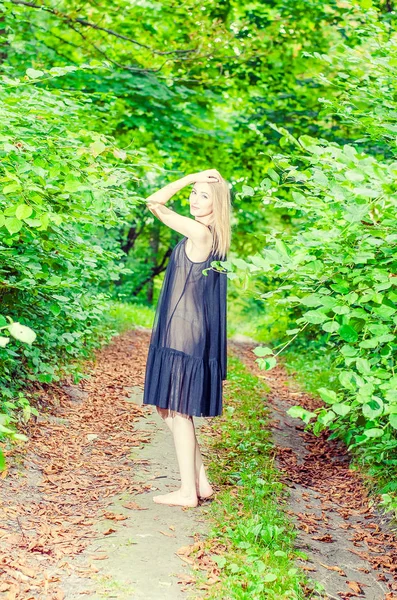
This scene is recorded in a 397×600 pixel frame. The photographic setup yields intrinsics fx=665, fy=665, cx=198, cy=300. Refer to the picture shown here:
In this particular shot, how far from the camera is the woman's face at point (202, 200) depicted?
454 cm

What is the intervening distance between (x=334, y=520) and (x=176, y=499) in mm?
1360

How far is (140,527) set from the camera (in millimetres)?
4207

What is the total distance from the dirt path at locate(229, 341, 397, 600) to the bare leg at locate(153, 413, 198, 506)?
0.81 metres

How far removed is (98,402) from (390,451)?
3.05 metres

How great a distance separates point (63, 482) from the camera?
4949mm

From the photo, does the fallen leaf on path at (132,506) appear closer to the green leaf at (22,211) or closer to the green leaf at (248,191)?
the green leaf at (22,211)

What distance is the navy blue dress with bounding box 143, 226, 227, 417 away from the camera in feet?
14.7

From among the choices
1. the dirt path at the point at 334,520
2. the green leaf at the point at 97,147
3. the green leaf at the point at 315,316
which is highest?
the green leaf at the point at 97,147

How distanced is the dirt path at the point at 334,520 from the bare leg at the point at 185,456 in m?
0.81

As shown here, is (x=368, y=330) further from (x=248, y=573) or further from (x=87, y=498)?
(x=87, y=498)

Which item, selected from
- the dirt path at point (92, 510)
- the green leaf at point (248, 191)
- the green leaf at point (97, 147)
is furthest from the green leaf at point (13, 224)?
the dirt path at point (92, 510)

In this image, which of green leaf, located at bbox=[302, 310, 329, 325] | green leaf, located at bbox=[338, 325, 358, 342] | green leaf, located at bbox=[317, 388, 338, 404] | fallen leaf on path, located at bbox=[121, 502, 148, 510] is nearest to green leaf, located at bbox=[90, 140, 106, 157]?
green leaf, located at bbox=[302, 310, 329, 325]

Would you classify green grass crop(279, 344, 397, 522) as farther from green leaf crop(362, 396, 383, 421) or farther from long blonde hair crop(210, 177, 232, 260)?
long blonde hair crop(210, 177, 232, 260)

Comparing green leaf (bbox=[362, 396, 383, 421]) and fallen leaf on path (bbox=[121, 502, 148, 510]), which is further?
fallen leaf on path (bbox=[121, 502, 148, 510])
